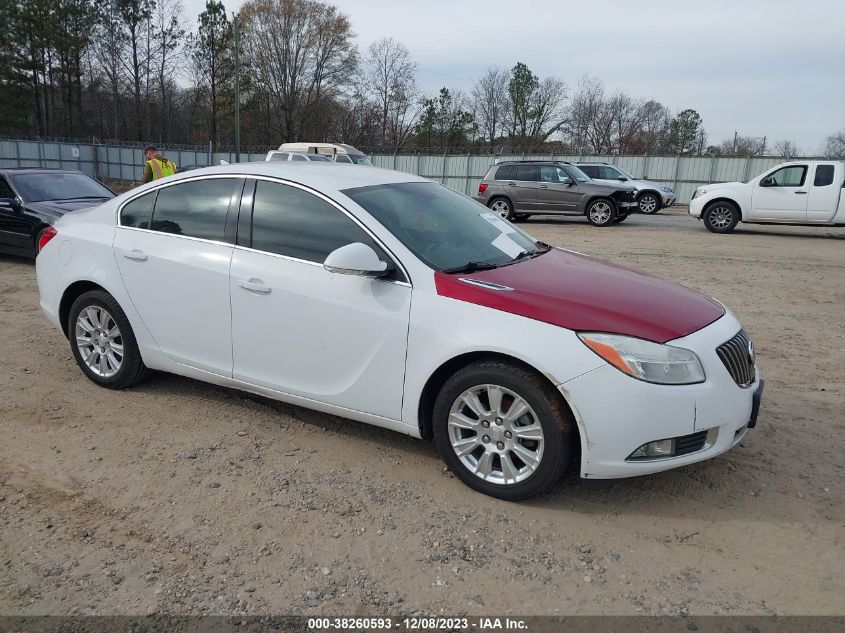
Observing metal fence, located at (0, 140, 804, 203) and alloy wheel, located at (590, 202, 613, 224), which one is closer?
alloy wheel, located at (590, 202, 613, 224)

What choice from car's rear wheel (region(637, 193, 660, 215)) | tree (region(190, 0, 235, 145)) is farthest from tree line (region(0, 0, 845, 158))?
car's rear wheel (region(637, 193, 660, 215))

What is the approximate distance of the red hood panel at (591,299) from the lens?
123 inches

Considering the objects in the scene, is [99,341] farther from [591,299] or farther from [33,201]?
[33,201]

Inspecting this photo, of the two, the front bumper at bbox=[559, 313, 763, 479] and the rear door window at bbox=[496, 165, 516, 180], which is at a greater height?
the rear door window at bbox=[496, 165, 516, 180]

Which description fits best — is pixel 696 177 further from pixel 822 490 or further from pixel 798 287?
pixel 822 490

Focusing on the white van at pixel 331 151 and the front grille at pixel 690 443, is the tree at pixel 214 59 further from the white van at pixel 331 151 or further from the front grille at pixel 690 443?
the front grille at pixel 690 443

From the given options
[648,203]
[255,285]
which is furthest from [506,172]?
[255,285]

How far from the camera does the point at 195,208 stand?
426 centimetres

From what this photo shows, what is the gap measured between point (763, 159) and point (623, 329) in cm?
2871

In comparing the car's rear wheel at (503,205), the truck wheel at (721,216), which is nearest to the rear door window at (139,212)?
the truck wheel at (721,216)

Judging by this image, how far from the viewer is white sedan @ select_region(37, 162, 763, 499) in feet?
10.1

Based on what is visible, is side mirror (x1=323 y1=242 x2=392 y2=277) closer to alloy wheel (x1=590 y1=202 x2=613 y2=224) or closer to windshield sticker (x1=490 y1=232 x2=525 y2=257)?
windshield sticker (x1=490 y1=232 x2=525 y2=257)

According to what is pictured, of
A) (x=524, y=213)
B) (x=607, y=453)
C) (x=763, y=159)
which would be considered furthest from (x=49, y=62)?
(x=607, y=453)

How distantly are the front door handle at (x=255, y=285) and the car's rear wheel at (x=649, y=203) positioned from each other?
1903cm
